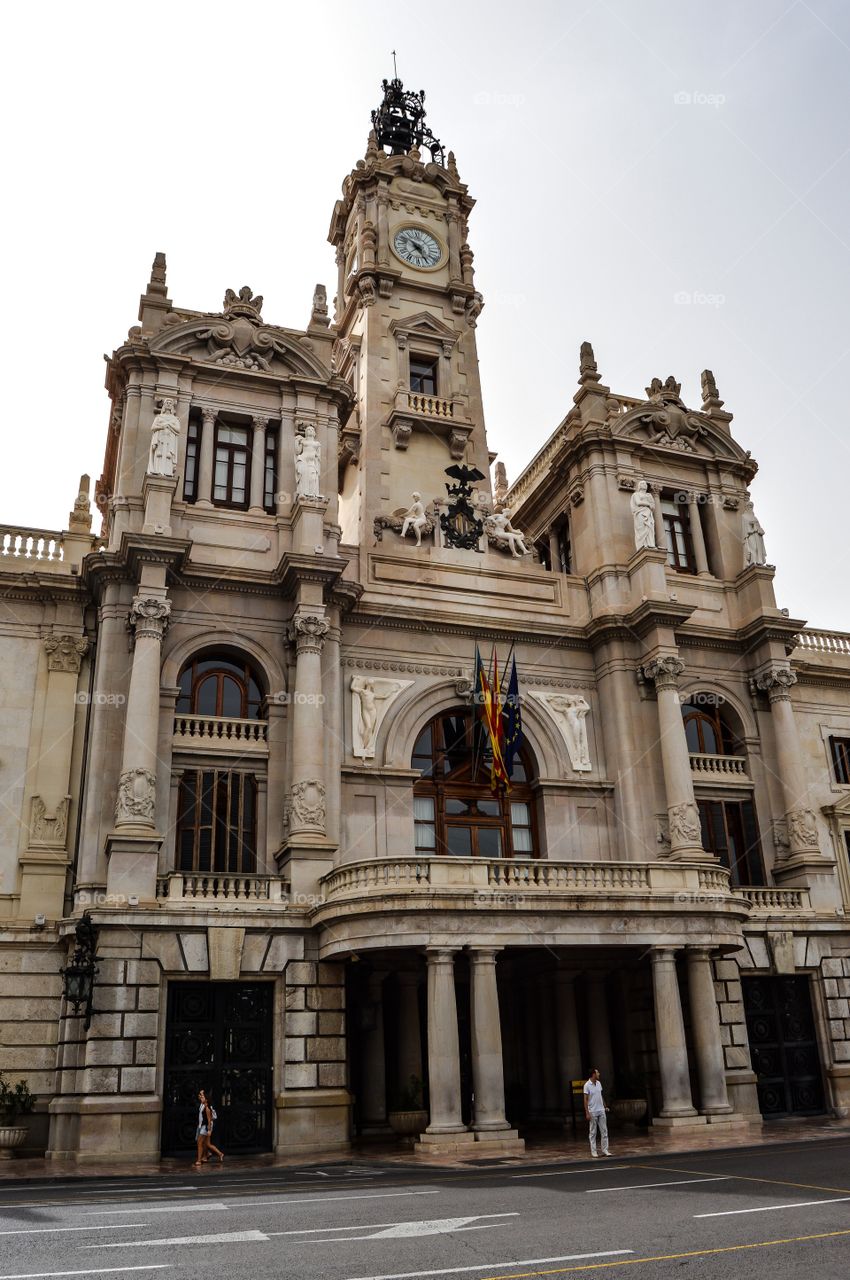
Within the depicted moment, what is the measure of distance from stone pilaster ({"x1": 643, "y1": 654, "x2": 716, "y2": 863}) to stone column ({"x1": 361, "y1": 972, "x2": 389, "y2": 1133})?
10.2 m

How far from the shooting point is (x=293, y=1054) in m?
27.3

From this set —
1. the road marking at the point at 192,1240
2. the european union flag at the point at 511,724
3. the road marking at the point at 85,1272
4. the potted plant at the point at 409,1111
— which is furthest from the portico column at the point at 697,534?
the road marking at the point at 85,1272

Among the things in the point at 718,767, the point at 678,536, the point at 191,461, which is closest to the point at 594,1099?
the point at 718,767

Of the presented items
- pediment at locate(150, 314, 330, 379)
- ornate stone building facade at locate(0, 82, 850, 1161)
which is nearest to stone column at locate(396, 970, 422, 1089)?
ornate stone building facade at locate(0, 82, 850, 1161)

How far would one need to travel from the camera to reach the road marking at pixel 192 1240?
1255 centimetres

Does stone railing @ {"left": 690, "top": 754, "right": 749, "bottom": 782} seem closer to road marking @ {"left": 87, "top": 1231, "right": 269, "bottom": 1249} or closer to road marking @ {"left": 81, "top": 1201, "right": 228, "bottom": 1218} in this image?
road marking @ {"left": 81, "top": 1201, "right": 228, "bottom": 1218}

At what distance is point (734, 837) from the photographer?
3703 cm

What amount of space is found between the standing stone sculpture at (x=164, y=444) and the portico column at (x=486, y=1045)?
16866 mm

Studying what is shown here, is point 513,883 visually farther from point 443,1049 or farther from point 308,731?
point 308,731

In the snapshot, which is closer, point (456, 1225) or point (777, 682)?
point (456, 1225)

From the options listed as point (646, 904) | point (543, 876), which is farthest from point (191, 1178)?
point (646, 904)

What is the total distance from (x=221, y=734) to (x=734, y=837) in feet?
58.5

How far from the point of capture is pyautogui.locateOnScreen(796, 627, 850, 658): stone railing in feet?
137

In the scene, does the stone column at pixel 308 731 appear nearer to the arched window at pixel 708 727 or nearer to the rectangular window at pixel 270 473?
the rectangular window at pixel 270 473
